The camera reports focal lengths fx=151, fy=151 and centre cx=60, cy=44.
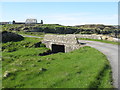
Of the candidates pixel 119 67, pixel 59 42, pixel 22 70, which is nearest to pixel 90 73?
pixel 119 67

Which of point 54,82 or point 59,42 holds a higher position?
point 59,42

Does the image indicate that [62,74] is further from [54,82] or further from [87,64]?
[87,64]

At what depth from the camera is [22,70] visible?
20.9m

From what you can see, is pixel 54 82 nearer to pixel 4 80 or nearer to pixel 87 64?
pixel 4 80

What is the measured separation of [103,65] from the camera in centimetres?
2239

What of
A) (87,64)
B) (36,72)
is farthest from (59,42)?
(36,72)

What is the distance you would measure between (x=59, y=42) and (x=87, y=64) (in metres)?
24.2

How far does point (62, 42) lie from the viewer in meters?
45.7

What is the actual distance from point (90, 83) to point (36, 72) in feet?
24.0

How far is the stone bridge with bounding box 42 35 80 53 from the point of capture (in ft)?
141

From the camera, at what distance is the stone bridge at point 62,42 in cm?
4300

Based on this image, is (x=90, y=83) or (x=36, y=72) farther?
(x=36, y=72)

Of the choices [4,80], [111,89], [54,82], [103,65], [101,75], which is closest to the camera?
[111,89]

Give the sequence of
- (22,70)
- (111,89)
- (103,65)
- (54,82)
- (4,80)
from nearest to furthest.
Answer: (111,89), (54,82), (4,80), (22,70), (103,65)
